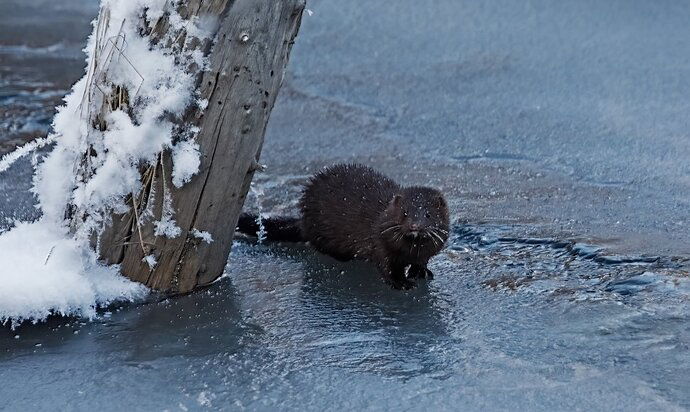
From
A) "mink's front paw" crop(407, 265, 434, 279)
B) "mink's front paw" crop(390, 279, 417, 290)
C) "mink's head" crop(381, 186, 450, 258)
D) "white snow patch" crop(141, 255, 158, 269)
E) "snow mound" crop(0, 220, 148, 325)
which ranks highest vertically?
"mink's head" crop(381, 186, 450, 258)

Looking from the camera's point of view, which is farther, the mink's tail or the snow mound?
the mink's tail

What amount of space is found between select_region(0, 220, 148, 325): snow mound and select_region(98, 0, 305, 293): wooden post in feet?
0.28

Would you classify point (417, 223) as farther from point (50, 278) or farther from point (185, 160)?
point (50, 278)

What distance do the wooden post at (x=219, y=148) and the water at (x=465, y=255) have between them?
0.18 m

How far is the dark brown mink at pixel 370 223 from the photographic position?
4.50 m

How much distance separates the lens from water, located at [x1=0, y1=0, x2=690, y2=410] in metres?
3.48

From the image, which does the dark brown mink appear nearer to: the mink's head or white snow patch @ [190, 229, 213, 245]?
the mink's head

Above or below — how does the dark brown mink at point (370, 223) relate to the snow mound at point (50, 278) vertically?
above

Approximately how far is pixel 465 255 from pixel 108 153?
1.74 metres

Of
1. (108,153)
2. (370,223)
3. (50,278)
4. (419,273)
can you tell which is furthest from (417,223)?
(50,278)

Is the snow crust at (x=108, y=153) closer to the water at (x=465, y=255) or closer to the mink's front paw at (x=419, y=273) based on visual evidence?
the water at (x=465, y=255)

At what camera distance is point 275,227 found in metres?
5.13

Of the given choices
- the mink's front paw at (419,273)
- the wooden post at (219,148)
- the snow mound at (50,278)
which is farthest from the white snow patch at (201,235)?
the mink's front paw at (419,273)

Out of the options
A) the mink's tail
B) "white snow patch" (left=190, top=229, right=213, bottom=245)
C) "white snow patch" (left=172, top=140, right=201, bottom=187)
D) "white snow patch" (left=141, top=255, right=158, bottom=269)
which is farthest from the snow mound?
the mink's tail
